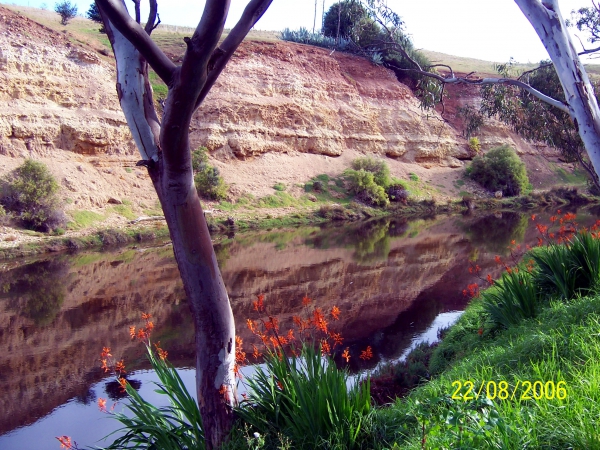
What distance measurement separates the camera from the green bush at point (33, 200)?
1930 centimetres

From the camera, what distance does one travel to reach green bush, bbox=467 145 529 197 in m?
34.5

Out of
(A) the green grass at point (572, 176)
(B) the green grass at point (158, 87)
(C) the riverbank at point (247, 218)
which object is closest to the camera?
(C) the riverbank at point (247, 218)

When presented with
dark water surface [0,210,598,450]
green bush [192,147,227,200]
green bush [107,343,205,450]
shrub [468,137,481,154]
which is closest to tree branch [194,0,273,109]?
green bush [107,343,205,450]

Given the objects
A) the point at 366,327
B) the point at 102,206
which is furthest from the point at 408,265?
the point at 102,206

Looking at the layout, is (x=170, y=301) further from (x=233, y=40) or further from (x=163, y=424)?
(x=233, y=40)

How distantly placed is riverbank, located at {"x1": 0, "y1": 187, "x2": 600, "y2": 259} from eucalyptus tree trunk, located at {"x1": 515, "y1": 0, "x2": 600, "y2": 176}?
1644cm

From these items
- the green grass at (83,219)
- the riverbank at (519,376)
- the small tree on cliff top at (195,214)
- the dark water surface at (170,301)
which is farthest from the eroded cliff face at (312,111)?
the small tree on cliff top at (195,214)

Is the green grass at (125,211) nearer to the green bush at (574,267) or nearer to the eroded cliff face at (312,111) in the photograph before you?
the eroded cliff face at (312,111)

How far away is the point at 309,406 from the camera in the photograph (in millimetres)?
3350

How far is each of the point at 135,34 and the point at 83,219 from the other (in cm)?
1945

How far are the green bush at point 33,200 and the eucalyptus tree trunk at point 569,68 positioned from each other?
58.4ft

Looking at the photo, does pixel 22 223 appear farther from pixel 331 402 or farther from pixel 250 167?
pixel 331 402

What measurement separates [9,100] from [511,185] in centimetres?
2883

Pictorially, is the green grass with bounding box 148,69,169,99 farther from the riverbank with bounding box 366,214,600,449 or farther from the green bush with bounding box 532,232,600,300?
the green bush with bounding box 532,232,600,300
